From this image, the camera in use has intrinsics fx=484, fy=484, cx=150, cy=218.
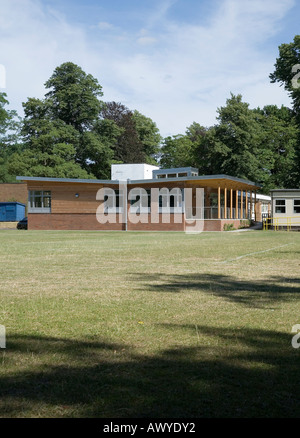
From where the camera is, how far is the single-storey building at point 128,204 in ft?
129

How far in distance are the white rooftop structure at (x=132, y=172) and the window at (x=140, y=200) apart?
394 cm

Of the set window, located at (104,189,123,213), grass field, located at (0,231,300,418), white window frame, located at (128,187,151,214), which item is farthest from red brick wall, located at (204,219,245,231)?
grass field, located at (0,231,300,418)

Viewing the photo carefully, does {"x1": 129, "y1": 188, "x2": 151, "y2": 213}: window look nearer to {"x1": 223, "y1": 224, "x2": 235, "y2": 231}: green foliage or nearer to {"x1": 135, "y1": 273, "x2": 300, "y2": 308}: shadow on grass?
{"x1": 223, "y1": 224, "x2": 235, "y2": 231}: green foliage

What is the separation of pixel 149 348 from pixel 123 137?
207ft

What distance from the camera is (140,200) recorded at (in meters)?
41.1

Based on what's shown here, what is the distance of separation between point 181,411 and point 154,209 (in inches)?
1471

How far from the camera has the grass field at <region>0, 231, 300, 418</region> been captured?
322 centimetres

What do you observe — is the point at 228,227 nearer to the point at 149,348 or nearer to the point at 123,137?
the point at 123,137

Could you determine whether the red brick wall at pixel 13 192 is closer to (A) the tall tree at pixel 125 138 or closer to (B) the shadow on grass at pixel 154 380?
(A) the tall tree at pixel 125 138

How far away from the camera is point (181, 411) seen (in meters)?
3.09

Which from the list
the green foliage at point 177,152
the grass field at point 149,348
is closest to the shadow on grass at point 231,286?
the grass field at point 149,348

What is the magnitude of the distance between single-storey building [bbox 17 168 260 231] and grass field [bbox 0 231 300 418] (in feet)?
98.9

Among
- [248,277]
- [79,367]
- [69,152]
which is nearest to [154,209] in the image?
[69,152]
